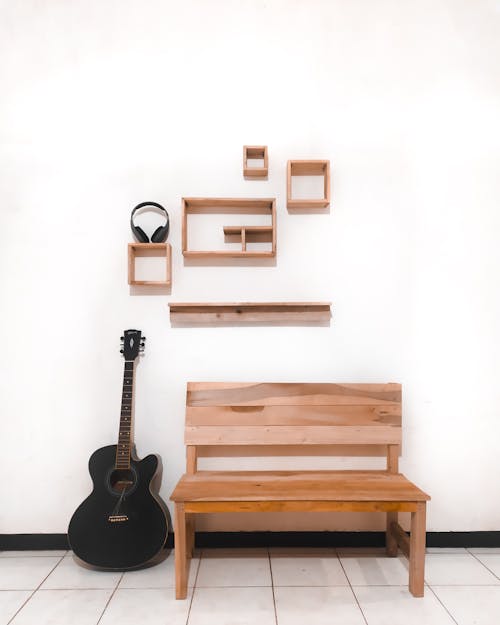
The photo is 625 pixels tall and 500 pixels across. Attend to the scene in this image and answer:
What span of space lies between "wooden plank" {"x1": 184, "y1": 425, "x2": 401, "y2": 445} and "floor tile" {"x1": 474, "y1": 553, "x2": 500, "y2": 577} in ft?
2.40

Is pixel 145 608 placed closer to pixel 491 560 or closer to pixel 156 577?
pixel 156 577

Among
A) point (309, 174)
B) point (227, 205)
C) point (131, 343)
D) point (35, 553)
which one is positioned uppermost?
point (309, 174)

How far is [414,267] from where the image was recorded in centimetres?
241

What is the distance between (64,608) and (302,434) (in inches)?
48.9

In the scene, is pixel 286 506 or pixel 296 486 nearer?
pixel 286 506

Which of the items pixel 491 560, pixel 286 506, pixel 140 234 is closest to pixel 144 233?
pixel 140 234

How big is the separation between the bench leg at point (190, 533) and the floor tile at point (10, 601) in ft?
2.29

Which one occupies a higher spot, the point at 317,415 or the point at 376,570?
the point at 317,415

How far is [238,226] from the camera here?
2295mm

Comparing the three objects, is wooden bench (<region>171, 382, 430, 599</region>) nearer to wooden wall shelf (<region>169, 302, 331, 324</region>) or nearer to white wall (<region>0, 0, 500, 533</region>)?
white wall (<region>0, 0, 500, 533</region>)

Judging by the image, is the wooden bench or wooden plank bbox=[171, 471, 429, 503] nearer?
wooden plank bbox=[171, 471, 429, 503]

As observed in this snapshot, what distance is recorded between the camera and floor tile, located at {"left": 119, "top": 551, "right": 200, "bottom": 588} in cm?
204

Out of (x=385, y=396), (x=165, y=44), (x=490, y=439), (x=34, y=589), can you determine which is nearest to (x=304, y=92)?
→ (x=165, y=44)

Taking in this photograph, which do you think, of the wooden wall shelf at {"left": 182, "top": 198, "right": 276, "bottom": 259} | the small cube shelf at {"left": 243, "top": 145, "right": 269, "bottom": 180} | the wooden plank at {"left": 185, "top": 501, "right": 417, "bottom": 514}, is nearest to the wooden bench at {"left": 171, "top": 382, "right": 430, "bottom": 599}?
the wooden plank at {"left": 185, "top": 501, "right": 417, "bottom": 514}
